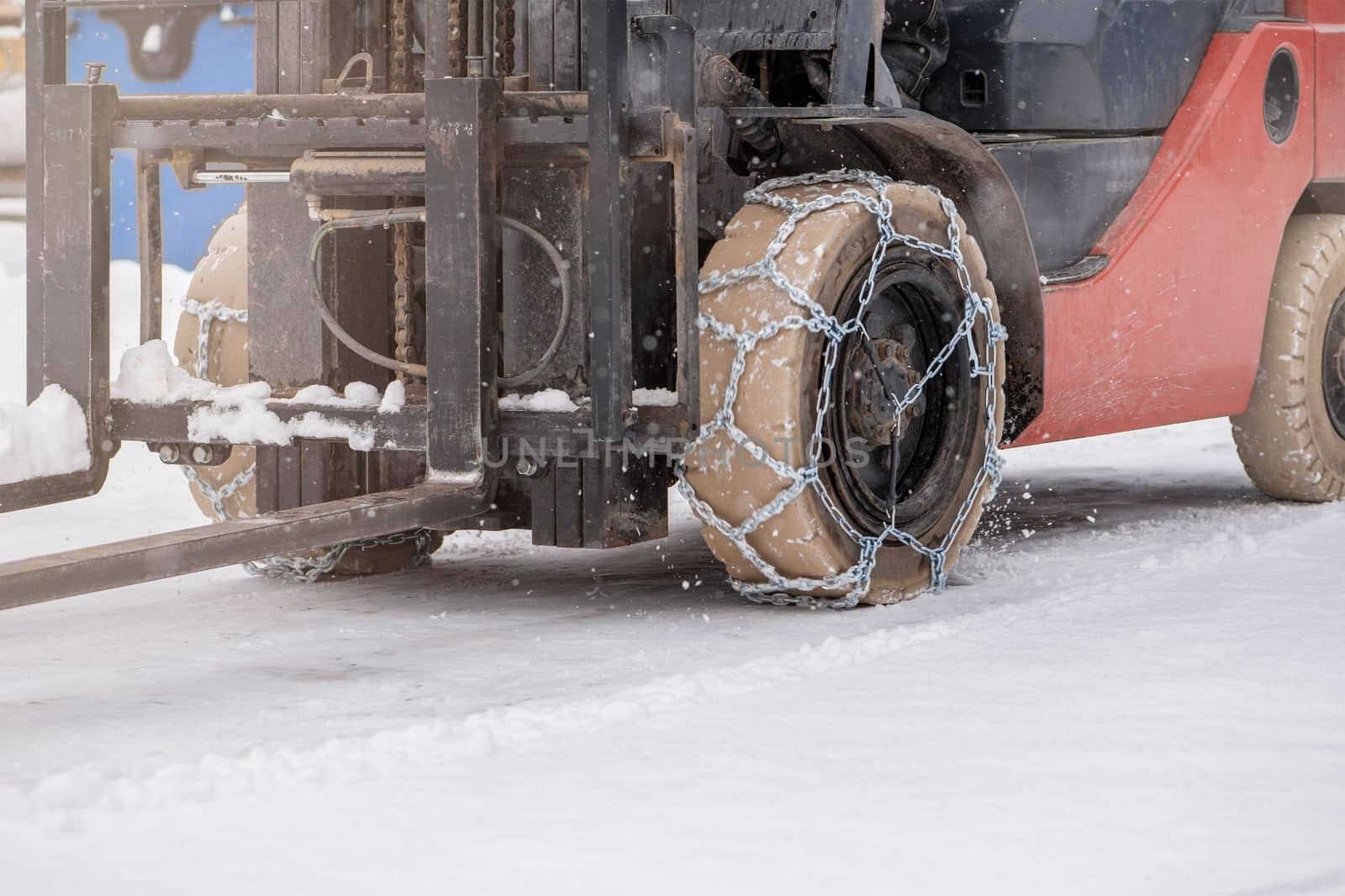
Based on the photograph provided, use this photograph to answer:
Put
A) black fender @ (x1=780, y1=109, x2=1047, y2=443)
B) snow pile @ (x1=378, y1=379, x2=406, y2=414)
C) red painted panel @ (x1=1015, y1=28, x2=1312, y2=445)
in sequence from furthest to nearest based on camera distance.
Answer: red painted panel @ (x1=1015, y1=28, x2=1312, y2=445)
black fender @ (x1=780, y1=109, x2=1047, y2=443)
snow pile @ (x1=378, y1=379, x2=406, y2=414)

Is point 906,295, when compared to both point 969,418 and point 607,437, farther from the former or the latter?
point 607,437

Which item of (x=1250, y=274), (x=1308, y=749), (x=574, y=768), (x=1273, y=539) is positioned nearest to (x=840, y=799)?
(x=574, y=768)

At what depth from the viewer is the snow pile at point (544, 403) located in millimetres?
4090

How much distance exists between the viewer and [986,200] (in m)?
5.08

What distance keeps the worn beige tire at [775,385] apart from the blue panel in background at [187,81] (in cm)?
761

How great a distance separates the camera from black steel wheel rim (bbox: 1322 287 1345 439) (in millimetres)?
6586

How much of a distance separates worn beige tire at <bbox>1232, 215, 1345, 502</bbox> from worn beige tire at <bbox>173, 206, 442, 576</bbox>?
292 cm

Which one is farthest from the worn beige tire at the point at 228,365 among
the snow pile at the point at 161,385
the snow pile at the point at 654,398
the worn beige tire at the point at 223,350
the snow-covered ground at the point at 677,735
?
the snow pile at the point at 654,398

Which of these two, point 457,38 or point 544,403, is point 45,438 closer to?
point 544,403

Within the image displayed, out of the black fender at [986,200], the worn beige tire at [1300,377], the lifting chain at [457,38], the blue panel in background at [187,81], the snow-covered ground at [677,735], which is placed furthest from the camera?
the blue panel in background at [187,81]

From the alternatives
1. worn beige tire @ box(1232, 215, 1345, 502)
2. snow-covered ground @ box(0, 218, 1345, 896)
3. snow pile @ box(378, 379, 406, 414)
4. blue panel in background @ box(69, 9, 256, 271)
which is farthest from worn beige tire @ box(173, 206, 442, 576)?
blue panel in background @ box(69, 9, 256, 271)

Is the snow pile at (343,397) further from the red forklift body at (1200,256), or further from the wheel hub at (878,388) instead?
the red forklift body at (1200,256)

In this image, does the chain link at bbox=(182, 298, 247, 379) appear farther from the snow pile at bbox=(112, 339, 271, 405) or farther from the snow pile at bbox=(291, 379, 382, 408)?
the snow pile at bbox=(291, 379, 382, 408)

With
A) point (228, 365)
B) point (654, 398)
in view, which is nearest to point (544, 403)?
point (654, 398)
